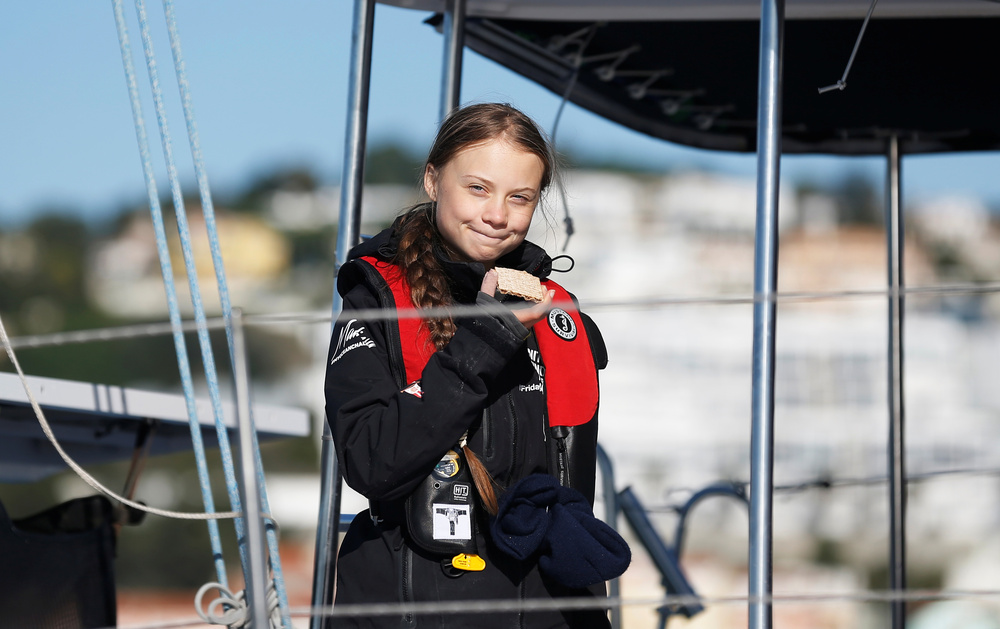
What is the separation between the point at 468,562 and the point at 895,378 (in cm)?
231

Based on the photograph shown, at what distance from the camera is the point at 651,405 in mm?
29594

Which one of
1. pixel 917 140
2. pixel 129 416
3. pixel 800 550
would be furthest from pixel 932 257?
pixel 129 416

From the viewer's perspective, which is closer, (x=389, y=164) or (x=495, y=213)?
(x=495, y=213)

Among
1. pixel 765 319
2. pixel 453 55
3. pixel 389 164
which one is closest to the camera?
pixel 765 319

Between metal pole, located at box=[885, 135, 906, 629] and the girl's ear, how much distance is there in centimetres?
211

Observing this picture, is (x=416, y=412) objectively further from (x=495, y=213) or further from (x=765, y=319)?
(x=765, y=319)

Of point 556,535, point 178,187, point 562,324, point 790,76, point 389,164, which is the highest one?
point 389,164

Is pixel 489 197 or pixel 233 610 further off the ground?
pixel 489 197

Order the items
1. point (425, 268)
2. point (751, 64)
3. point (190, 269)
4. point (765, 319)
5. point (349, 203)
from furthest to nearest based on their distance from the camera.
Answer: point (751, 64), point (349, 203), point (190, 269), point (765, 319), point (425, 268)

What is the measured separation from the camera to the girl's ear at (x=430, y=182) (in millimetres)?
1112

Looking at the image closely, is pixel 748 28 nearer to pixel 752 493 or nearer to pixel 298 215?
pixel 752 493

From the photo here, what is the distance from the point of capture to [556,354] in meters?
1.08

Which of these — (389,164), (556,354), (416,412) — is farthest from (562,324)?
(389,164)

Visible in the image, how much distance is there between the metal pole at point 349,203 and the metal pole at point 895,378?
173 cm
